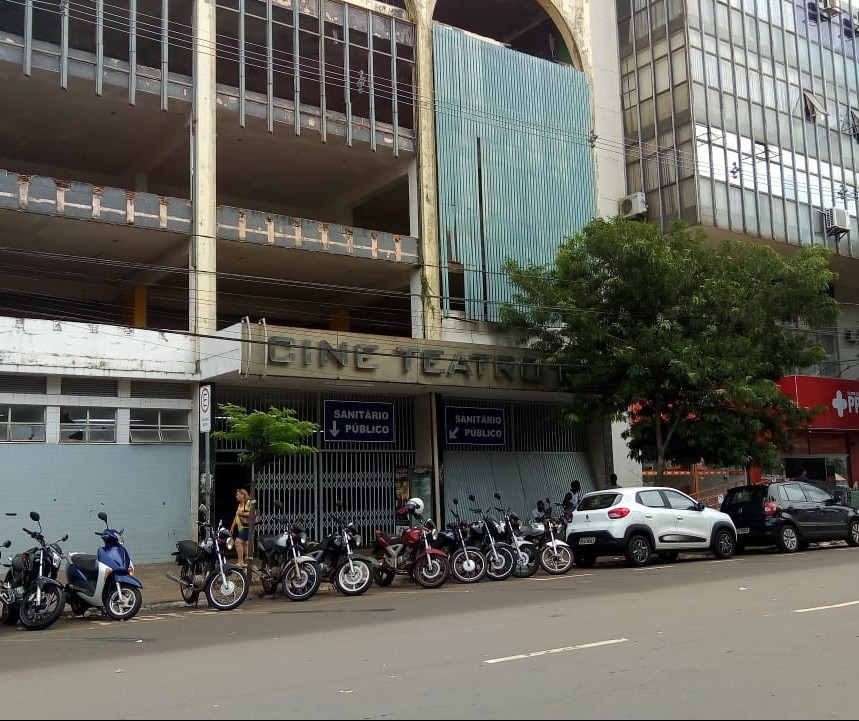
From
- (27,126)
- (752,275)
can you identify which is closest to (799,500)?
(752,275)

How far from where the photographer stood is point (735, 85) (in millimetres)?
29125

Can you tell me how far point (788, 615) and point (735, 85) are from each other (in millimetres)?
23360

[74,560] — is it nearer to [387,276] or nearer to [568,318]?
[568,318]

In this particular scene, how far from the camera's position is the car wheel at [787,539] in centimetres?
1897

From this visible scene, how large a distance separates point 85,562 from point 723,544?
1224cm

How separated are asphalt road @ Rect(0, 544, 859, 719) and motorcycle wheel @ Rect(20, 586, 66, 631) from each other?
259 mm

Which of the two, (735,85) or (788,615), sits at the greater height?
(735,85)

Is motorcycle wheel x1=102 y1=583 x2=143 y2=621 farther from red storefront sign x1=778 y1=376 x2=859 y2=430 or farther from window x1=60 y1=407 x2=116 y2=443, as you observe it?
red storefront sign x1=778 y1=376 x2=859 y2=430

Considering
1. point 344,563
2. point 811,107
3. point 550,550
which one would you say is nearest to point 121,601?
point 344,563

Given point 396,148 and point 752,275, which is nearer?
point 752,275

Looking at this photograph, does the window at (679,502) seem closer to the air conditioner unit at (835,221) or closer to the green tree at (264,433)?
the green tree at (264,433)

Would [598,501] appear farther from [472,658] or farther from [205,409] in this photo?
[472,658]

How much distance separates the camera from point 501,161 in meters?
25.5

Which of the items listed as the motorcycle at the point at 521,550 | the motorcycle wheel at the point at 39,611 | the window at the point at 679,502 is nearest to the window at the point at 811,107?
the window at the point at 679,502
